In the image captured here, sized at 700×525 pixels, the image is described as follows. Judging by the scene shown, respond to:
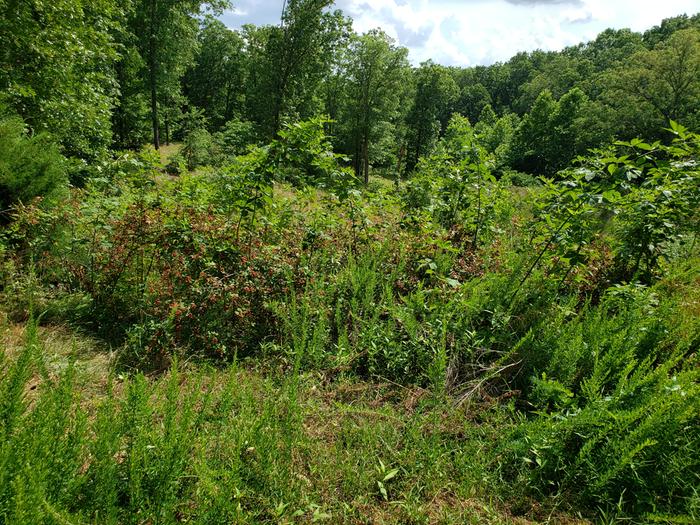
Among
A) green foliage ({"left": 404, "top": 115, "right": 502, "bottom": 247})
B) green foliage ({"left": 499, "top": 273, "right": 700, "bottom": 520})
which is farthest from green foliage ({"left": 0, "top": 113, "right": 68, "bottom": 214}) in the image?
green foliage ({"left": 499, "top": 273, "right": 700, "bottom": 520})

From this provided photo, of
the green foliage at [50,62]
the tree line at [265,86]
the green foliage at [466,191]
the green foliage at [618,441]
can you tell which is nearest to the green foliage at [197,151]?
the tree line at [265,86]

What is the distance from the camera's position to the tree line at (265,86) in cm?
693

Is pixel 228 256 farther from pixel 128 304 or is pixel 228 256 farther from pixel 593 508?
pixel 593 508

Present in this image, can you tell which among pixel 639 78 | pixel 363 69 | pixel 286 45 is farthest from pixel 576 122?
pixel 286 45

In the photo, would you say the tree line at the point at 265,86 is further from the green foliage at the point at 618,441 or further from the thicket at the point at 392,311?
the green foliage at the point at 618,441

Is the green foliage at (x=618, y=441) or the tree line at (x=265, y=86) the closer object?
the green foliage at (x=618, y=441)

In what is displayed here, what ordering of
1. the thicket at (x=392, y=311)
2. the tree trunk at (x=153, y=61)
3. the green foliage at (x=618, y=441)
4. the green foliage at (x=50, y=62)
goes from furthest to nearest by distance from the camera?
the tree trunk at (x=153, y=61) < the green foliage at (x=50, y=62) < the green foliage at (x=618, y=441) < the thicket at (x=392, y=311)

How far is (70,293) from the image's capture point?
3406 mm

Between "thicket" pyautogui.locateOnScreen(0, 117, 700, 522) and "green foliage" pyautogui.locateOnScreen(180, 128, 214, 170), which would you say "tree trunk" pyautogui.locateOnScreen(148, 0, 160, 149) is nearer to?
"green foliage" pyautogui.locateOnScreen(180, 128, 214, 170)

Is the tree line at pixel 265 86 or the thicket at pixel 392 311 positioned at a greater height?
the tree line at pixel 265 86

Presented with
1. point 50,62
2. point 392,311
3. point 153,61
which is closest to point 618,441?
point 392,311

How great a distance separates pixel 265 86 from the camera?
20016 millimetres

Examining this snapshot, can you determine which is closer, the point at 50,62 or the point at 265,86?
the point at 50,62

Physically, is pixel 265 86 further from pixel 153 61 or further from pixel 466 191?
pixel 466 191
